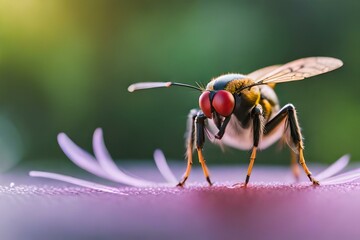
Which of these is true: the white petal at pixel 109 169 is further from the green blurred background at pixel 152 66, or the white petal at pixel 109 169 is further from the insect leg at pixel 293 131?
the green blurred background at pixel 152 66

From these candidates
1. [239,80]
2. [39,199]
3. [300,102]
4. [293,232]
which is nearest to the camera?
[293,232]

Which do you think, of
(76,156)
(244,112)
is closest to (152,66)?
(244,112)

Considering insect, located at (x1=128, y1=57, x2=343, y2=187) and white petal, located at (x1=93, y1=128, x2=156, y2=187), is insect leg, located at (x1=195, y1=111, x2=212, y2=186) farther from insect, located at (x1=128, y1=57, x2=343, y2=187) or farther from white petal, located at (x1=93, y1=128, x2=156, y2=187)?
white petal, located at (x1=93, y1=128, x2=156, y2=187)

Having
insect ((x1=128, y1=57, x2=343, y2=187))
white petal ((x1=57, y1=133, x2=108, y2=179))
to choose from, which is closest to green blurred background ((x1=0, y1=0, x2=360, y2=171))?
insect ((x1=128, y1=57, x2=343, y2=187))

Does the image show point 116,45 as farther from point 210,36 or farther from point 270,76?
point 270,76

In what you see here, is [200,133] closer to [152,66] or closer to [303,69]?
[303,69]

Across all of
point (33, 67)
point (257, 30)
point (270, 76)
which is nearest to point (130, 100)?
point (33, 67)
